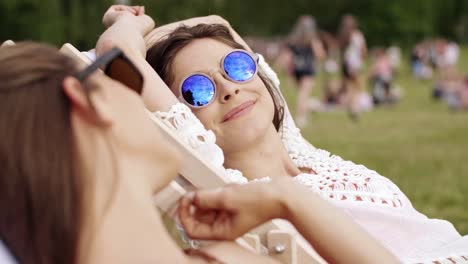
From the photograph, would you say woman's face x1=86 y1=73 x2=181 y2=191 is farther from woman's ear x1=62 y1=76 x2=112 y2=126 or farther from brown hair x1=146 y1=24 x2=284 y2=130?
brown hair x1=146 y1=24 x2=284 y2=130

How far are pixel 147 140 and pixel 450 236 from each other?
1.49 metres

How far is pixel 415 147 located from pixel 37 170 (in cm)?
920

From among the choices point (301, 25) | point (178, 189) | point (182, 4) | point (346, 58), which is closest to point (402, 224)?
point (178, 189)

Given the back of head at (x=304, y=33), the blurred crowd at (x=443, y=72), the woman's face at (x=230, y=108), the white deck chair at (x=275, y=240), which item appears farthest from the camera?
the blurred crowd at (x=443, y=72)

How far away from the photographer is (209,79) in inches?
122

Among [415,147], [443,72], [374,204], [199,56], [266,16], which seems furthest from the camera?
[266,16]

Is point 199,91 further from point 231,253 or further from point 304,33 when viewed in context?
point 304,33

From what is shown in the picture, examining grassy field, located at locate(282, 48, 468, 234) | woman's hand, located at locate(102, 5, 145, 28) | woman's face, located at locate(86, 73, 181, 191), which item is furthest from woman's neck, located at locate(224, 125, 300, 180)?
grassy field, located at locate(282, 48, 468, 234)

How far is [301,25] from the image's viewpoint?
1597 centimetres

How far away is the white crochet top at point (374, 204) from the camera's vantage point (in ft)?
9.05

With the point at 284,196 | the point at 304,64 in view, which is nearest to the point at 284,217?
the point at 284,196

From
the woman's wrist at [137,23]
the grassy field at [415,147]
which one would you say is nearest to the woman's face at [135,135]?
the woman's wrist at [137,23]

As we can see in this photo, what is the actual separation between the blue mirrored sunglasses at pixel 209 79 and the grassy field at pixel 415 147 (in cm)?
291

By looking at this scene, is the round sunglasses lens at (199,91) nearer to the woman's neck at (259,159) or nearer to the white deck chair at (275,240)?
the woman's neck at (259,159)
